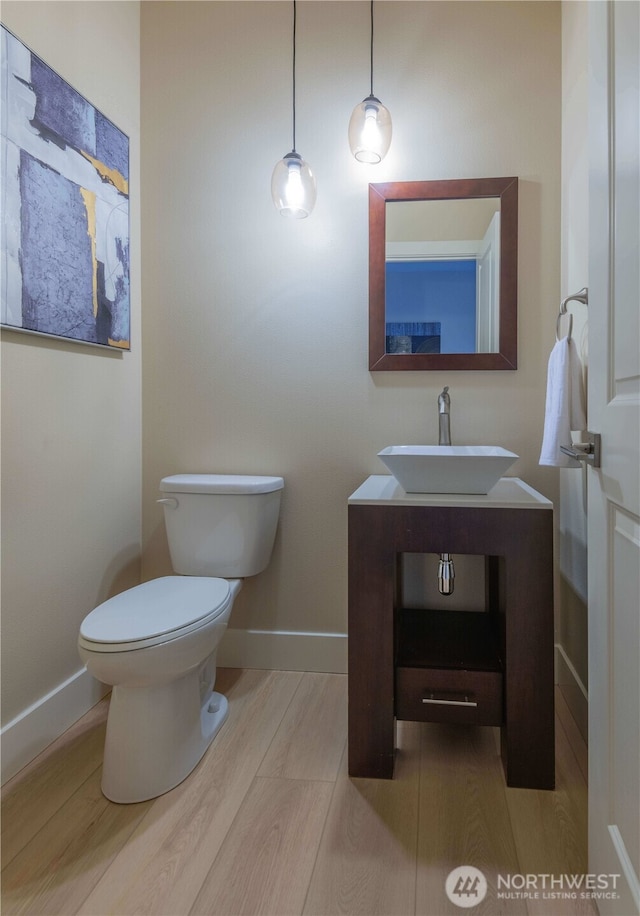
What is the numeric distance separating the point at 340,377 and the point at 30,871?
1636 millimetres

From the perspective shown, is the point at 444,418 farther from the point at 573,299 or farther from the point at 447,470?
the point at 573,299

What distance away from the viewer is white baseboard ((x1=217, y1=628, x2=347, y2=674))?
2.06 metres

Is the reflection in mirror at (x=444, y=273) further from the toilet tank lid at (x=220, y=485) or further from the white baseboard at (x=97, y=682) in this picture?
the white baseboard at (x=97, y=682)

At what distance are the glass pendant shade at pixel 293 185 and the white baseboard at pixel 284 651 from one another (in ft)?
5.19

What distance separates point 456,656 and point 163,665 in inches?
32.5

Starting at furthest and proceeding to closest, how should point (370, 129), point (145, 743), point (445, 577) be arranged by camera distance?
point (370, 129) → point (445, 577) → point (145, 743)

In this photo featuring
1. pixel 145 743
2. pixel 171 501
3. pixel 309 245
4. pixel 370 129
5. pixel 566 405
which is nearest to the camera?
pixel 145 743

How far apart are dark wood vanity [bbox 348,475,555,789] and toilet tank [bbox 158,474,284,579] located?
52 centimetres

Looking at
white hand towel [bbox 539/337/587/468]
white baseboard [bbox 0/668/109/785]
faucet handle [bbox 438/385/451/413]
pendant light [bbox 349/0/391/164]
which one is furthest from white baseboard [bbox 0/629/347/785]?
pendant light [bbox 349/0/391/164]

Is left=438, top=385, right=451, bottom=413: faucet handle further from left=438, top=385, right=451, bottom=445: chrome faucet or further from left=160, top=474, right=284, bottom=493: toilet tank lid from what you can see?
left=160, top=474, right=284, bottom=493: toilet tank lid

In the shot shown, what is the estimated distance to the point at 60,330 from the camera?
161cm

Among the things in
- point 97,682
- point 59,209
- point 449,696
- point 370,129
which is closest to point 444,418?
point 449,696

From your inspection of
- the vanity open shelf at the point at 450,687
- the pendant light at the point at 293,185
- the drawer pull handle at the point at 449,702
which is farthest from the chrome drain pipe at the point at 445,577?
the pendant light at the point at 293,185

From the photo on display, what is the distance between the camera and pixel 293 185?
6.05 feet
